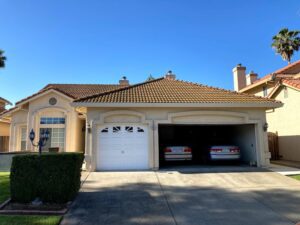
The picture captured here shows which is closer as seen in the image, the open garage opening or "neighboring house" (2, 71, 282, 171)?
"neighboring house" (2, 71, 282, 171)

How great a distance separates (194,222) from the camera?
5551mm

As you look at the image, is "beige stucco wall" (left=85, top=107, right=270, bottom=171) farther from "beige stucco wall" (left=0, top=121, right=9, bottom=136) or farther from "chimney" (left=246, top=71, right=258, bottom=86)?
"beige stucco wall" (left=0, top=121, right=9, bottom=136)

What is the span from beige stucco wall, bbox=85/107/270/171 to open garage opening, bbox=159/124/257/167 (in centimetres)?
59

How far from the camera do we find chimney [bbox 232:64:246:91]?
24248 millimetres

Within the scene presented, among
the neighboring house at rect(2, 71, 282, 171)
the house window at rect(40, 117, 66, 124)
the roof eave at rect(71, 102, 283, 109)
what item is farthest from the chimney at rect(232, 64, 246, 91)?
the house window at rect(40, 117, 66, 124)

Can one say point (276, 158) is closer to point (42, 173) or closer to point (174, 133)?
point (174, 133)

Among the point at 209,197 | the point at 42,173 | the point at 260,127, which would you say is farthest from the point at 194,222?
the point at 260,127

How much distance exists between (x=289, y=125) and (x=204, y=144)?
20.8 feet

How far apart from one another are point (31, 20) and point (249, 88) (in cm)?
1777

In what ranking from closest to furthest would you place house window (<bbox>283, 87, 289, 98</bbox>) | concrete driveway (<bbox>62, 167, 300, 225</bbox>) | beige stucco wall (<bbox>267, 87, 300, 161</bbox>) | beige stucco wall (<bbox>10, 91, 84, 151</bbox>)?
concrete driveway (<bbox>62, 167, 300, 225</bbox>), beige stucco wall (<bbox>267, 87, 300, 161</bbox>), house window (<bbox>283, 87, 289, 98</bbox>), beige stucco wall (<bbox>10, 91, 84, 151</bbox>)

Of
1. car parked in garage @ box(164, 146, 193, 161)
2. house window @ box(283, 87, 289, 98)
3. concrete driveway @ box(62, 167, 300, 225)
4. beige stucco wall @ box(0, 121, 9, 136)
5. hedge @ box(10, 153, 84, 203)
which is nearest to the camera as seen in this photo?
concrete driveway @ box(62, 167, 300, 225)

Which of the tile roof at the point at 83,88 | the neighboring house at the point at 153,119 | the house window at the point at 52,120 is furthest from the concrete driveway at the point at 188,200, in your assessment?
the tile roof at the point at 83,88

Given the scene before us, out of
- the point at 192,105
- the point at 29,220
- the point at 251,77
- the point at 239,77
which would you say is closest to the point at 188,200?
the point at 29,220

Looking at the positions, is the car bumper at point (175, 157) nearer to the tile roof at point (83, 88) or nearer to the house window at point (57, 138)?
the house window at point (57, 138)
